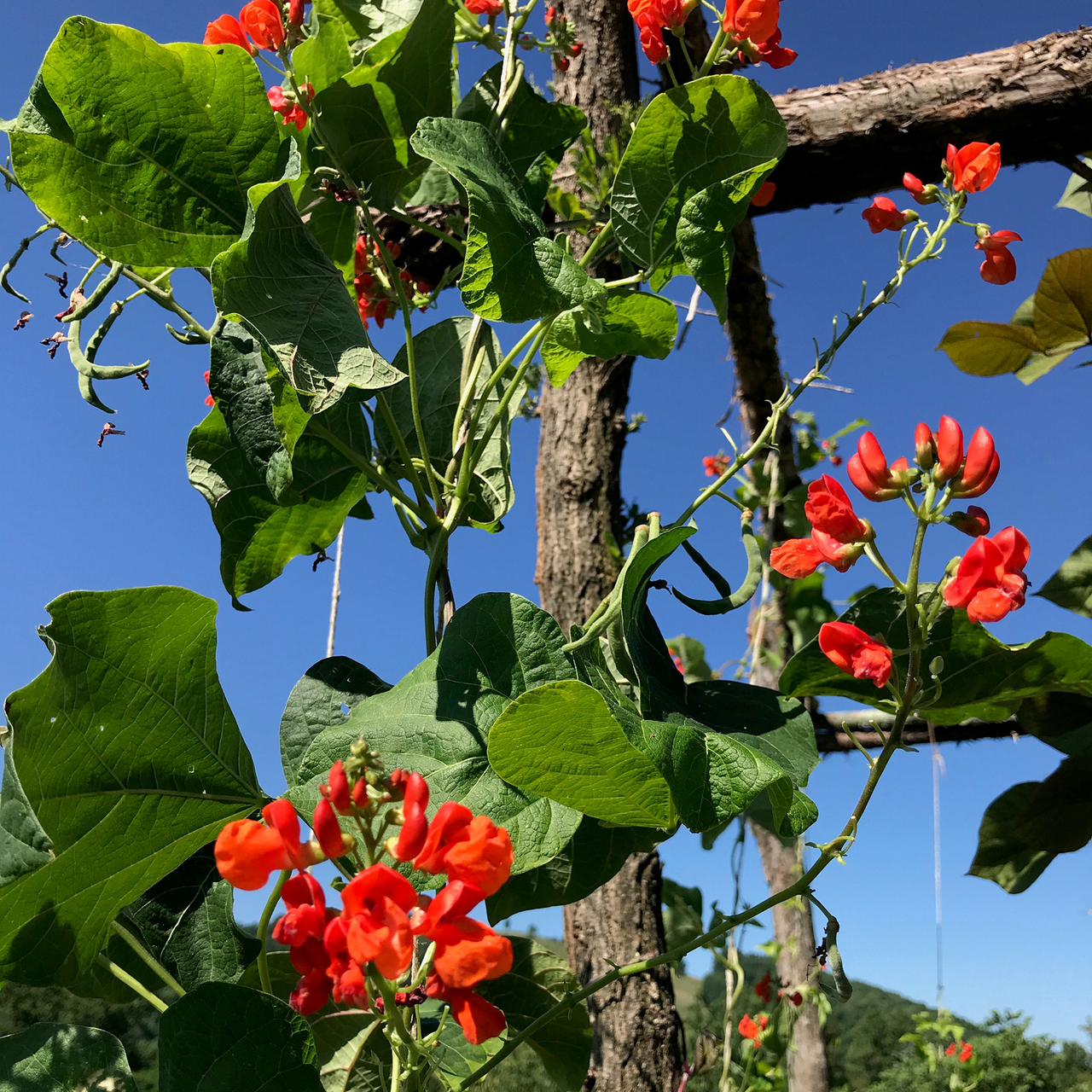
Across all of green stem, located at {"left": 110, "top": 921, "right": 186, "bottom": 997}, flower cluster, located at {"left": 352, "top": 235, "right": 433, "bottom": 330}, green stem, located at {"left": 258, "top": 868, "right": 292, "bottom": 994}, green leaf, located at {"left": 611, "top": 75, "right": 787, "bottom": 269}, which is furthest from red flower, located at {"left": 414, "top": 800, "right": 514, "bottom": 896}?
flower cluster, located at {"left": 352, "top": 235, "right": 433, "bottom": 330}

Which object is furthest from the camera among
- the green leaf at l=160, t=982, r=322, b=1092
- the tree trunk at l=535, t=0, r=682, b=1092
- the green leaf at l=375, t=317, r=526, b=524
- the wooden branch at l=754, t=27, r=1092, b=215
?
the wooden branch at l=754, t=27, r=1092, b=215

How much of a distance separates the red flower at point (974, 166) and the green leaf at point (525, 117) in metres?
0.38

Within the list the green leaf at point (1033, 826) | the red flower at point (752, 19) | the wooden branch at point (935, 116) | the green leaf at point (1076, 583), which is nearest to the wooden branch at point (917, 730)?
the green leaf at point (1033, 826)

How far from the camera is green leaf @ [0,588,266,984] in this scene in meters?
0.55

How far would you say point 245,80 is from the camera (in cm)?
63

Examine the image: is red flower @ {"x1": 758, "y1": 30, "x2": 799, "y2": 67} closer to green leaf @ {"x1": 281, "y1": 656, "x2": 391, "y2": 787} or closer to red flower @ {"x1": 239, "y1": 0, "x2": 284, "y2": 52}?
red flower @ {"x1": 239, "y1": 0, "x2": 284, "y2": 52}

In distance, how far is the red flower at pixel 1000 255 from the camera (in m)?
0.90

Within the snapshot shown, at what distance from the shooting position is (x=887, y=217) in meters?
0.90

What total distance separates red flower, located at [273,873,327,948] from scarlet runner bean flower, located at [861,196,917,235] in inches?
33.5

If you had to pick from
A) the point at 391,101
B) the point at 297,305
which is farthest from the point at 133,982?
the point at 391,101

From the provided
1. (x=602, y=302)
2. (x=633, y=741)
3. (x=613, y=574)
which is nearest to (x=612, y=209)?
(x=602, y=302)

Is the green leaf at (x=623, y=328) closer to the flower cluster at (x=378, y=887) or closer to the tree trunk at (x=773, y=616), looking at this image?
the flower cluster at (x=378, y=887)

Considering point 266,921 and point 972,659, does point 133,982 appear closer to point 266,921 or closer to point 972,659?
point 266,921

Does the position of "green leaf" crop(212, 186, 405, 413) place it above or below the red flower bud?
below
